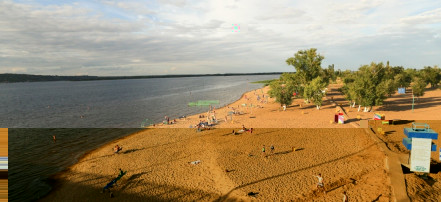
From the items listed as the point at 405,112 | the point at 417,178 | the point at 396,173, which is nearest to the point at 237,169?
the point at 396,173

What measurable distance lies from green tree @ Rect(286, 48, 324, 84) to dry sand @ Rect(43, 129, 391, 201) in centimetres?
2857

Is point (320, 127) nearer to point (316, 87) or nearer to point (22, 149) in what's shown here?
point (316, 87)

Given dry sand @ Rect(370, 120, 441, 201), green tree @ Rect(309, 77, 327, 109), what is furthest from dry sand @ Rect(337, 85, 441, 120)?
dry sand @ Rect(370, 120, 441, 201)

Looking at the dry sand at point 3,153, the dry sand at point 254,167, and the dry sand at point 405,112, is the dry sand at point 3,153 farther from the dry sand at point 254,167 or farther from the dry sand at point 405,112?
the dry sand at point 405,112

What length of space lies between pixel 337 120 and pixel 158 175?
27.5 m

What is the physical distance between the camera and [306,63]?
55250 millimetres

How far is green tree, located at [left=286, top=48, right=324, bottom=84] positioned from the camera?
179 ft

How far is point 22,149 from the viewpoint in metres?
29.6

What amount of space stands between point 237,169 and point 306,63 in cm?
4335

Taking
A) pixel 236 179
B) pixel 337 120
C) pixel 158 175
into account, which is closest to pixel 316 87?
pixel 337 120

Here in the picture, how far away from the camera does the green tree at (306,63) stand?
179 ft

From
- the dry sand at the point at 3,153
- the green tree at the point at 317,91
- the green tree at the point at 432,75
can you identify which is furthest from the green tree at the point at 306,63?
the dry sand at the point at 3,153

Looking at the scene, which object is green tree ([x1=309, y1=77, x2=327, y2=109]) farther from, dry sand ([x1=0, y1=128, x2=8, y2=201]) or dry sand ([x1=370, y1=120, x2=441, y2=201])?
dry sand ([x1=0, y1=128, x2=8, y2=201])

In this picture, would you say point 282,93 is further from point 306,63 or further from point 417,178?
point 417,178
